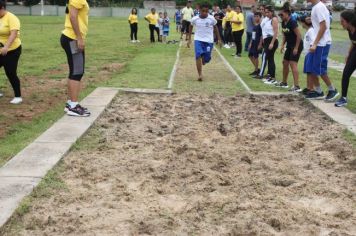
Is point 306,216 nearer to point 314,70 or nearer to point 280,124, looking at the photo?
point 280,124

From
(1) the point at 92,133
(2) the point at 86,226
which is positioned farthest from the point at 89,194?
(1) the point at 92,133

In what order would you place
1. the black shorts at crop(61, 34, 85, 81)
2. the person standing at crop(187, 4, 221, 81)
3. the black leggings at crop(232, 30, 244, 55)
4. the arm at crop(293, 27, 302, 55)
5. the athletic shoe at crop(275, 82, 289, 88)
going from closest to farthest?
the black shorts at crop(61, 34, 85, 81) < the arm at crop(293, 27, 302, 55) < the athletic shoe at crop(275, 82, 289, 88) < the person standing at crop(187, 4, 221, 81) < the black leggings at crop(232, 30, 244, 55)

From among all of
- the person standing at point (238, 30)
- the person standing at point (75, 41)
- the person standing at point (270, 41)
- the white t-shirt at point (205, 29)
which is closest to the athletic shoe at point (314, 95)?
the person standing at point (270, 41)

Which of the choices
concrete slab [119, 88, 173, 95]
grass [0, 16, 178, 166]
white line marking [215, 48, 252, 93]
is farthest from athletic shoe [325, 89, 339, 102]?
grass [0, 16, 178, 166]

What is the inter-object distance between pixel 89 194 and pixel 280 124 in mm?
3863

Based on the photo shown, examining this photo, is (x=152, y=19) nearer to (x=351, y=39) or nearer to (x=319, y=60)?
(x=319, y=60)

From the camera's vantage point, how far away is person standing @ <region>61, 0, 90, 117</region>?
746cm

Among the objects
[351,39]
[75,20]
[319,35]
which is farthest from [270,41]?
[75,20]

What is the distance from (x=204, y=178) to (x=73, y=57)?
354 cm

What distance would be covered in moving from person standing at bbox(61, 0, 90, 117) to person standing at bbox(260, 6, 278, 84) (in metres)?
5.40

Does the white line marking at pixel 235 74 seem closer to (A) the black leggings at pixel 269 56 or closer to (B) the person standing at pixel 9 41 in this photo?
(A) the black leggings at pixel 269 56

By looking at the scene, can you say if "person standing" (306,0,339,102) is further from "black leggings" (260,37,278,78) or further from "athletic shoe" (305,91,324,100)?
"black leggings" (260,37,278,78)

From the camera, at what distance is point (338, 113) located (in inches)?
329

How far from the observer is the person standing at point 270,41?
39.0ft
